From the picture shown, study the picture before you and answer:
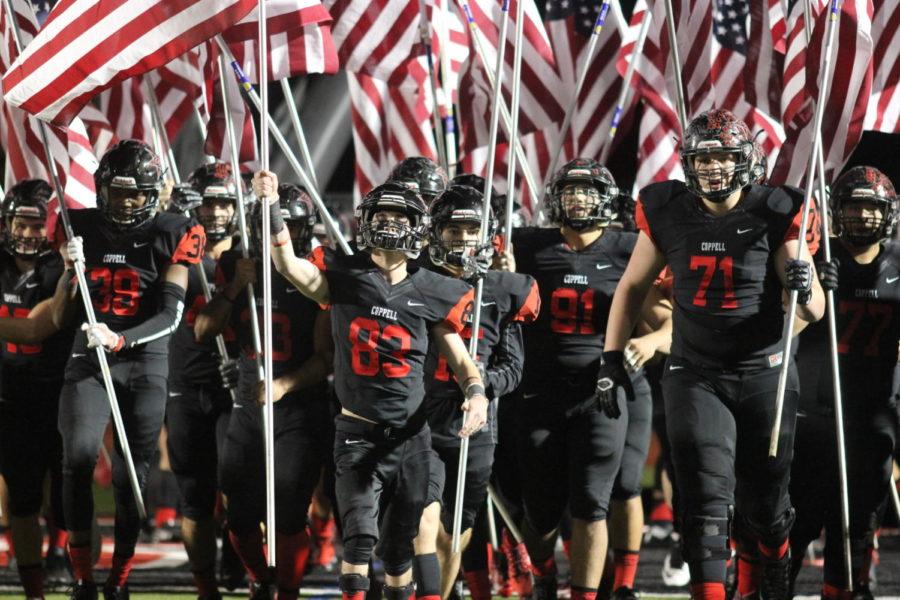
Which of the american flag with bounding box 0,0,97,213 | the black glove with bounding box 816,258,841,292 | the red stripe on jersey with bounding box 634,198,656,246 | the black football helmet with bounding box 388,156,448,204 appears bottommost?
the black glove with bounding box 816,258,841,292

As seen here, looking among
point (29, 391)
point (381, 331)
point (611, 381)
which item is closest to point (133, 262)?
point (29, 391)

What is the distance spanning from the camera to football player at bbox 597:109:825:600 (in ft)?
20.6

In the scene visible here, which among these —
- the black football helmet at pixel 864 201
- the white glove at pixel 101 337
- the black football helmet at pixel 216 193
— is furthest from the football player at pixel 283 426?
the black football helmet at pixel 864 201

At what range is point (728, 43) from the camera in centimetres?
948

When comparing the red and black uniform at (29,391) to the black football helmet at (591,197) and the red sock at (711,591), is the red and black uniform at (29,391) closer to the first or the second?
the black football helmet at (591,197)

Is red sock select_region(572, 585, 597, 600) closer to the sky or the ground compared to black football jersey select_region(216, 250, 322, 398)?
closer to the ground

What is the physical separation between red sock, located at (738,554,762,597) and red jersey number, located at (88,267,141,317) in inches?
126

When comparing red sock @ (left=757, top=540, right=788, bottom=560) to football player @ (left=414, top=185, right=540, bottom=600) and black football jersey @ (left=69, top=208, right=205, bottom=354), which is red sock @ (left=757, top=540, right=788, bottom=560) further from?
black football jersey @ (left=69, top=208, right=205, bottom=354)

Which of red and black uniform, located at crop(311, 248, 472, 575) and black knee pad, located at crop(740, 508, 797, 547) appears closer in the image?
red and black uniform, located at crop(311, 248, 472, 575)

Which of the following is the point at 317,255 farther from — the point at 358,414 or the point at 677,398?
the point at 677,398

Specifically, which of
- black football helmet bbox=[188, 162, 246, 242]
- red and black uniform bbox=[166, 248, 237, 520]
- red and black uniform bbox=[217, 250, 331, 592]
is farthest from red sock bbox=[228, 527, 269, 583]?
black football helmet bbox=[188, 162, 246, 242]

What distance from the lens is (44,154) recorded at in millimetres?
8703

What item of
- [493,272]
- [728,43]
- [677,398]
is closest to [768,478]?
[677,398]

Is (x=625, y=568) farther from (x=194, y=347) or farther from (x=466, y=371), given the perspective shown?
(x=194, y=347)
